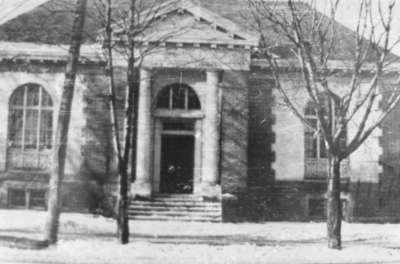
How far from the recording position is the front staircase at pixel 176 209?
55.3 feet

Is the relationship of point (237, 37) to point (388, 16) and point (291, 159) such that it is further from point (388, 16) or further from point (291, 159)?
point (388, 16)

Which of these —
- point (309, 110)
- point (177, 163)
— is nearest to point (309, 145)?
point (309, 110)

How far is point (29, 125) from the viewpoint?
19.2 meters

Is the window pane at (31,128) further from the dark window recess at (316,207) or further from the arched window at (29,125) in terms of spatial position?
the dark window recess at (316,207)

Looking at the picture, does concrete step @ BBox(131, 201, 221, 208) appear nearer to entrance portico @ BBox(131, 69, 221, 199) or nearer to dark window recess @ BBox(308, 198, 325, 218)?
entrance portico @ BBox(131, 69, 221, 199)

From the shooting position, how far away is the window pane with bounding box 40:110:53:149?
750 inches

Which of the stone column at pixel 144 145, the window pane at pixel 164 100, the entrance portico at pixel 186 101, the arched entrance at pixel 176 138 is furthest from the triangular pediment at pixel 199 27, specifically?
the window pane at pixel 164 100

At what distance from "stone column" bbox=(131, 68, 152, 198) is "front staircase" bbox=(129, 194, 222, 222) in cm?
46

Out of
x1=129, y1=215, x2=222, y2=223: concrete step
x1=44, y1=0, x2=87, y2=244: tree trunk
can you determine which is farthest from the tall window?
x1=44, y1=0, x2=87, y2=244: tree trunk

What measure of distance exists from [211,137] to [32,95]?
7395mm

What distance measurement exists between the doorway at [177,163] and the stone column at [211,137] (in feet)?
2.97

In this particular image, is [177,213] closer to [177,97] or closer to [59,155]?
[177,97]

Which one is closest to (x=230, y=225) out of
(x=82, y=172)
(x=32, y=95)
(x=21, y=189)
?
(x=82, y=172)

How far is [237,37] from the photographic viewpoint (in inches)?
702
